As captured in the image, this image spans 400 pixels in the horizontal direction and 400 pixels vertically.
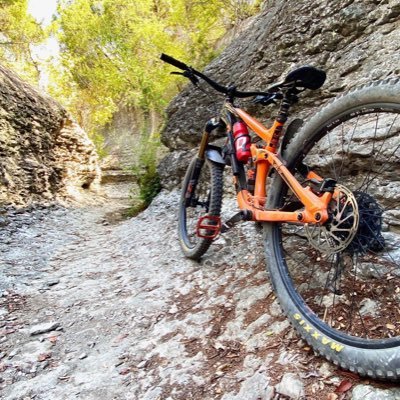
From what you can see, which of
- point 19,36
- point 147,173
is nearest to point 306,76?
point 147,173

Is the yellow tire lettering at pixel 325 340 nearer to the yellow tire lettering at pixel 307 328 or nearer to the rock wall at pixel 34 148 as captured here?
the yellow tire lettering at pixel 307 328

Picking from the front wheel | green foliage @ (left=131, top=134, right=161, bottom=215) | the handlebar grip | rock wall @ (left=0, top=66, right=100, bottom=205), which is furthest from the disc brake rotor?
rock wall @ (left=0, top=66, right=100, bottom=205)

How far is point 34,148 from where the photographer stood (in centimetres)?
685

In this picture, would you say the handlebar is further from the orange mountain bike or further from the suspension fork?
the suspension fork

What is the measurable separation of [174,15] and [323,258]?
14110 mm

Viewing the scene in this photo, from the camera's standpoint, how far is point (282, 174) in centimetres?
210

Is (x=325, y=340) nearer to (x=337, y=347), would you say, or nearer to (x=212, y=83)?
(x=337, y=347)

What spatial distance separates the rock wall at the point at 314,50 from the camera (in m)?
3.10

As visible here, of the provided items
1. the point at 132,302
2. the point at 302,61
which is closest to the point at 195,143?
the point at 302,61

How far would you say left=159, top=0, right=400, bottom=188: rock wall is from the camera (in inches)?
122

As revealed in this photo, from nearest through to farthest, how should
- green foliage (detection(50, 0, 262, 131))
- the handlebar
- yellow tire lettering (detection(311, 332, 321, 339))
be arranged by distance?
yellow tire lettering (detection(311, 332, 321, 339)) → the handlebar → green foliage (detection(50, 0, 262, 131))

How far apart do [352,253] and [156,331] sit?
1391 millimetres

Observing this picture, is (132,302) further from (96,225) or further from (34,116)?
(34,116)

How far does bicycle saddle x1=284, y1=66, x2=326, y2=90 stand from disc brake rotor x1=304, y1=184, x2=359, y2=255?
731 mm
